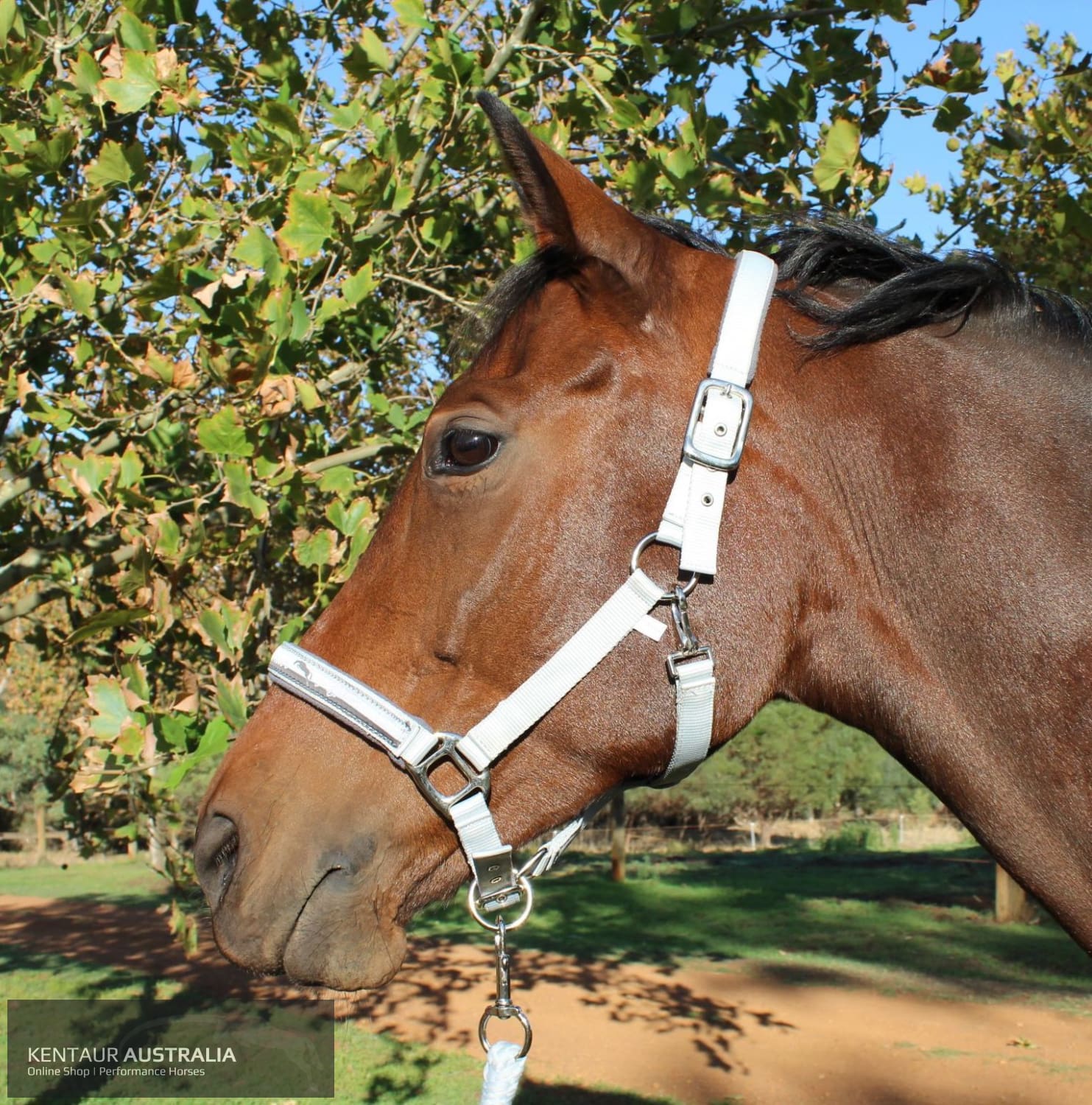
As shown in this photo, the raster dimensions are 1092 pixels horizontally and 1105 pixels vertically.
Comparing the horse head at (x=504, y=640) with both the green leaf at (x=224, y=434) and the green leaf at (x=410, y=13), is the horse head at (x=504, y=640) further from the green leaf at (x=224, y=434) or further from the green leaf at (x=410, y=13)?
the green leaf at (x=410, y=13)

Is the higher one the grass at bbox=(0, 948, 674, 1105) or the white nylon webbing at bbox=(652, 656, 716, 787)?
the white nylon webbing at bbox=(652, 656, 716, 787)

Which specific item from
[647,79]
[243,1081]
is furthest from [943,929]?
[647,79]

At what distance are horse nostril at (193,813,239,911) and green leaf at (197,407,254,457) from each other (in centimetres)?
160

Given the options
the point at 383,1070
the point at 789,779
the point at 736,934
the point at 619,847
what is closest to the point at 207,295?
the point at 383,1070

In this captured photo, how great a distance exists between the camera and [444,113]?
3629mm

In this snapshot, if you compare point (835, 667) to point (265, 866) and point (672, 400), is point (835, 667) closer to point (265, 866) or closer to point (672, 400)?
point (672, 400)

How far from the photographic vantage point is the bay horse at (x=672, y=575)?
1496 millimetres

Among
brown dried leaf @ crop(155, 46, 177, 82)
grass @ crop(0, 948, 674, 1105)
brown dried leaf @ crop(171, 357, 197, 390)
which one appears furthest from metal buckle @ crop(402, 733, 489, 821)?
grass @ crop(0, 948, 674, 1105)

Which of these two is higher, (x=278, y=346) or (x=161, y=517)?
(x=278, y=346)

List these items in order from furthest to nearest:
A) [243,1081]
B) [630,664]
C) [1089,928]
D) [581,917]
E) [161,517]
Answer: [581,917] < [243,1081] < [161,517] < [630,664] < [1089,928]

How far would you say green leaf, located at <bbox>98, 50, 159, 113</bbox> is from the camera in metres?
3.10

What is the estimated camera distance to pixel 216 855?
5.12ft

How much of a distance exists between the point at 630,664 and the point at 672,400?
1.37ft

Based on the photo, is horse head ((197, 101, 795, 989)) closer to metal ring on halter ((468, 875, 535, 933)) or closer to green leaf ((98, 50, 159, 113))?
metal ring on halter ((468, 875, 535, 933))
